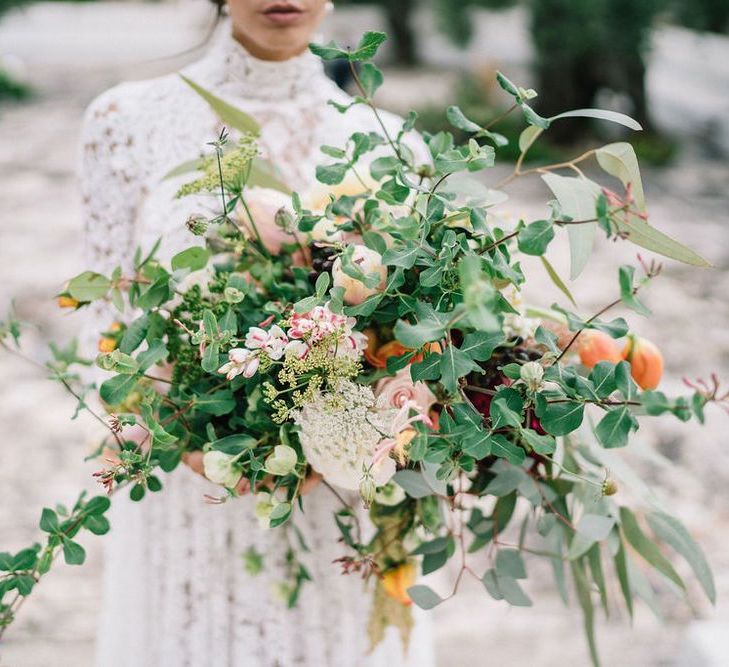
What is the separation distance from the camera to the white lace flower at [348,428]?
32.2 inches

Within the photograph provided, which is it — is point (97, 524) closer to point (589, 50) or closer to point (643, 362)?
point (643, 362)

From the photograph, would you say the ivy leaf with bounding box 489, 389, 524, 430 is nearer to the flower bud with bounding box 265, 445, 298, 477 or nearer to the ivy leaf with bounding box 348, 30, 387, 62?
the flower bud with bounding box 265, 445, 298, 477

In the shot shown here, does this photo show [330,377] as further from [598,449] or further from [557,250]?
[557,250]

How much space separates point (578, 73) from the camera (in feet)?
26.5

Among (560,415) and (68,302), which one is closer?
(560,415)

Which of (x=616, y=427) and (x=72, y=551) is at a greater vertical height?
(x=616, y=427)

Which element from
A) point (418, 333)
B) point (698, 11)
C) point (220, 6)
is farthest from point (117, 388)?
point (698, 11)

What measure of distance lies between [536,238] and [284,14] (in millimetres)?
656

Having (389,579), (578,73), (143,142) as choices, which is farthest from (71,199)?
(389,579)

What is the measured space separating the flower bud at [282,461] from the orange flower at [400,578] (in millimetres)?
296

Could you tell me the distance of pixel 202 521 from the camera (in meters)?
1.25

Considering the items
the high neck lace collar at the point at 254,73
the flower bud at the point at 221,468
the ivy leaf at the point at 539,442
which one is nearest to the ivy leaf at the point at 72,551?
the flower bud at the point at 221,468

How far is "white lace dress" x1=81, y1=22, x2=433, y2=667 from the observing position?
124 centimetres

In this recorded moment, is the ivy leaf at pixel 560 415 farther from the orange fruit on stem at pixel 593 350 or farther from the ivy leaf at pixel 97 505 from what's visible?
the ivy leaf at pixel 97 505
